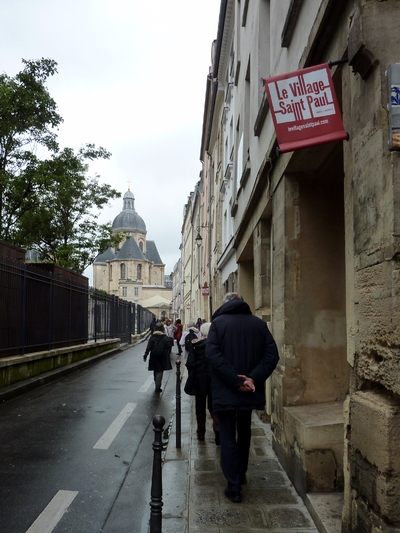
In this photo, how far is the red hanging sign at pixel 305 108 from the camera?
3910mm

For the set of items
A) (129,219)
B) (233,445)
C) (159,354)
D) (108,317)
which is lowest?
(233,445)

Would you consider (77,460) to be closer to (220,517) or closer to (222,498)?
(222,498)

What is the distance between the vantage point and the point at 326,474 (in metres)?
4.46

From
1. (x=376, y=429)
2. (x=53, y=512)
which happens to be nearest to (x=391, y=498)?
(x=376, y=429)

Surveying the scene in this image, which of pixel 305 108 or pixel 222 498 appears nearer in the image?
pixel 305 108

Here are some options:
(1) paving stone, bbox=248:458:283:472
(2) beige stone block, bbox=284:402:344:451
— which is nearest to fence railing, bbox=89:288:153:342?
(1) paving stone, bbox=248:458:283:472

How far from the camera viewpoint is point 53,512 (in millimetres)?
4418

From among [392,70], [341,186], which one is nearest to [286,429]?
[341,186]

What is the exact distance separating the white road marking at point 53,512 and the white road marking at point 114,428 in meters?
1.71

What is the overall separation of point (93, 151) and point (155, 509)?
2533cm

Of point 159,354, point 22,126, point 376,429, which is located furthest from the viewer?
point 22,126

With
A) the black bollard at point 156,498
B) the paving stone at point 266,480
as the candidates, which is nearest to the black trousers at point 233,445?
the paving stone at point 266,480

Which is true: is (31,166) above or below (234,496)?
above

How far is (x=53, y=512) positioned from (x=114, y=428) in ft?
10.9
